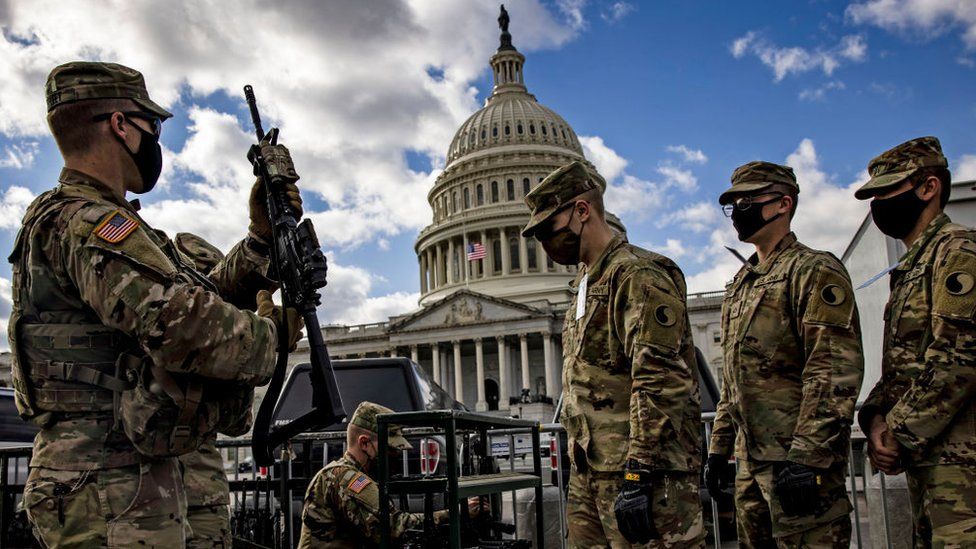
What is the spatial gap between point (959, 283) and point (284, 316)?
116 inches

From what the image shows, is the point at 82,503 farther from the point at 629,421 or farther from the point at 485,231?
the point at 485,231

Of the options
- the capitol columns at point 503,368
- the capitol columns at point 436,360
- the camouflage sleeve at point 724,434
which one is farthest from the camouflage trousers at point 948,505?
the capitol columns at point 436,360

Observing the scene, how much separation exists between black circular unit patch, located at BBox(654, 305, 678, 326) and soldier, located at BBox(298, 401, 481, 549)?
1.55 m

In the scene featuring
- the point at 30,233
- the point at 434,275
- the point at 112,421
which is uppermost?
the point at 434,275

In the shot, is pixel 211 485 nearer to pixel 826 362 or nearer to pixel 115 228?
pixel 115 228

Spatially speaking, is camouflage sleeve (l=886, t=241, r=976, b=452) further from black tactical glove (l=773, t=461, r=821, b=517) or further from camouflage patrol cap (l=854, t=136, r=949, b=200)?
camouflage patrol cap (l=854, t=136, r=949, b=200)

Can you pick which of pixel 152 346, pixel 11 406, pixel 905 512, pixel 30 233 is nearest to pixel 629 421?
pixel 152 346

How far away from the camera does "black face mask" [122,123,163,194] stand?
3273 mm

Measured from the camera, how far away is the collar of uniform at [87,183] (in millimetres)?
3117

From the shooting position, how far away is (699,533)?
12.0 feet

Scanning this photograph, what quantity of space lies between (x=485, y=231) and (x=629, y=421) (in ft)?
233

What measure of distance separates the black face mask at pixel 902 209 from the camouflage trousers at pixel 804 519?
4.36 ft

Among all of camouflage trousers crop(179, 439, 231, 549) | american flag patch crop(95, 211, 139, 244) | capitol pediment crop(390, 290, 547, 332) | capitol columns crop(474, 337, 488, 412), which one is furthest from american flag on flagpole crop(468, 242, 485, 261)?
american flag patch crop(95, 211, 139, 244)

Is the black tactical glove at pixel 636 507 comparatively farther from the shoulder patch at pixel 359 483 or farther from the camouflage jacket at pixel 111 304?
the shoulder patch at pixel 359 483
